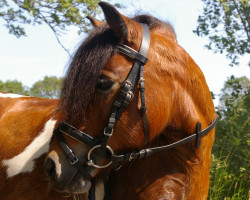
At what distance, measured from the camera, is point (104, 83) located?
1.94 meters

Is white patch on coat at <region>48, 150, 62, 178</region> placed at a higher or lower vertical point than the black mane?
lower

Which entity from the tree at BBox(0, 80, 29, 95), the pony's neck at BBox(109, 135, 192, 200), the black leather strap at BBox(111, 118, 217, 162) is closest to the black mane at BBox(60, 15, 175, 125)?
the black leather strap at BBox(111, 118, 217, 162)

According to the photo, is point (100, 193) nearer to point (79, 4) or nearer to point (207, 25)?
point (79, 4)

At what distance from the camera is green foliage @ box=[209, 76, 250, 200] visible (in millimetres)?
4637

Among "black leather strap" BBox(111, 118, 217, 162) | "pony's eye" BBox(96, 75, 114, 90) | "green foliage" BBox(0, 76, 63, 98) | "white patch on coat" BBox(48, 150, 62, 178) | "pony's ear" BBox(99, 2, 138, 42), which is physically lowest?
"green foliage" BBox(0, 76, 63, 98)

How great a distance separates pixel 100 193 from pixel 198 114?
0.95 m

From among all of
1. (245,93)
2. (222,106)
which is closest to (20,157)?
(222,106)

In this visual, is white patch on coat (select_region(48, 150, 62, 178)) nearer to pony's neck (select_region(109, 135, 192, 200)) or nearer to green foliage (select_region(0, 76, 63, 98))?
pony's neck (select_region(109, 135, 192, 200))

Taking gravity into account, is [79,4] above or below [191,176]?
above

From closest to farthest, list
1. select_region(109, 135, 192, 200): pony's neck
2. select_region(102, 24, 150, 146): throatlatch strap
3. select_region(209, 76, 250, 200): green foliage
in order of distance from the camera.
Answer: select_region(102, 24, 150, 146): throatlatch strap < select_region(109, 135, 192, 200): pony's neck < select_region(209, 76, 250, 200): green foliage

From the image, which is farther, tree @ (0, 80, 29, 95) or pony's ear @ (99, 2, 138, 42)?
tree @ (0, 80, 29, 95)

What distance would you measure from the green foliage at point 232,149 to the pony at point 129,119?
2.45m

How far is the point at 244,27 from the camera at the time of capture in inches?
249

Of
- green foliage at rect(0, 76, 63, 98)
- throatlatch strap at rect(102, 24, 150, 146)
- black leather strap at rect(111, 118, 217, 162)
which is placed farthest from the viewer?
green foliage at rect(0, 76, 63, 98)
